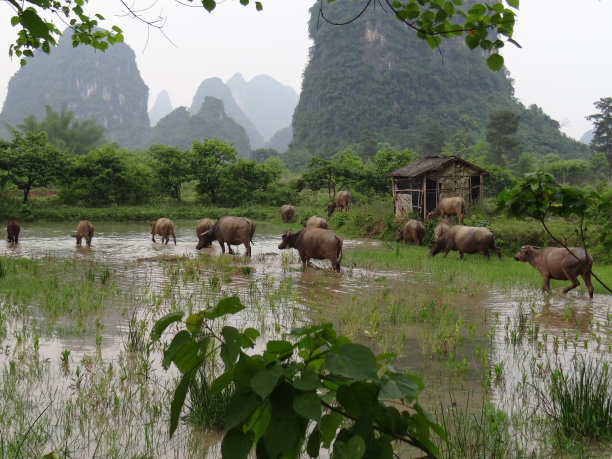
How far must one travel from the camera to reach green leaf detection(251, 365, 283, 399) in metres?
1.09

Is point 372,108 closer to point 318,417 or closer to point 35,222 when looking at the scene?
point 35,222

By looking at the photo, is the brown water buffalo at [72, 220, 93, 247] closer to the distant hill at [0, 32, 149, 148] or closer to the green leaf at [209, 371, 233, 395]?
the green leaf at [209, 371, 233, 395]

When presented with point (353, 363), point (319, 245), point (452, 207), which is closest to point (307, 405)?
point (353, 363)

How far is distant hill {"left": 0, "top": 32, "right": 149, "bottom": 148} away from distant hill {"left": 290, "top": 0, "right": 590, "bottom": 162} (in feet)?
156

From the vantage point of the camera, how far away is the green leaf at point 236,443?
3.72ft

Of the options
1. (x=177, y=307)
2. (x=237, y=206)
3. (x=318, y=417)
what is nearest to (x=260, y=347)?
(x=177, y=307)

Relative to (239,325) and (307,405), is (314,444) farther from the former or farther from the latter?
(239,325)

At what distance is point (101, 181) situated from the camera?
1275 inches

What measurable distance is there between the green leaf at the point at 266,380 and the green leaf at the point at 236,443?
147 millimetres

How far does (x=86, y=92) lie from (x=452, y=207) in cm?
12693

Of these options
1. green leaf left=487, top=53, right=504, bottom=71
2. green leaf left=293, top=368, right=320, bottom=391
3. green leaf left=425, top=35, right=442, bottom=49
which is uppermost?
green leaf left=425, top=35, right=442, bottom=49

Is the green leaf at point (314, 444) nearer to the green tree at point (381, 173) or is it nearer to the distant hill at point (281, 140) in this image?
the green tree at point (381, 173)

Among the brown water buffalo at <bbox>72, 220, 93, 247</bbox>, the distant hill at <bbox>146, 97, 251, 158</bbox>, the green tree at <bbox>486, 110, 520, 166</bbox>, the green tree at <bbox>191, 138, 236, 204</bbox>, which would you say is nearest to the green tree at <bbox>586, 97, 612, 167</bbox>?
the green tree at <bbox>486, 110, 520, 166</bbox>

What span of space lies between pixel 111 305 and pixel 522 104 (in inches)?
3902
